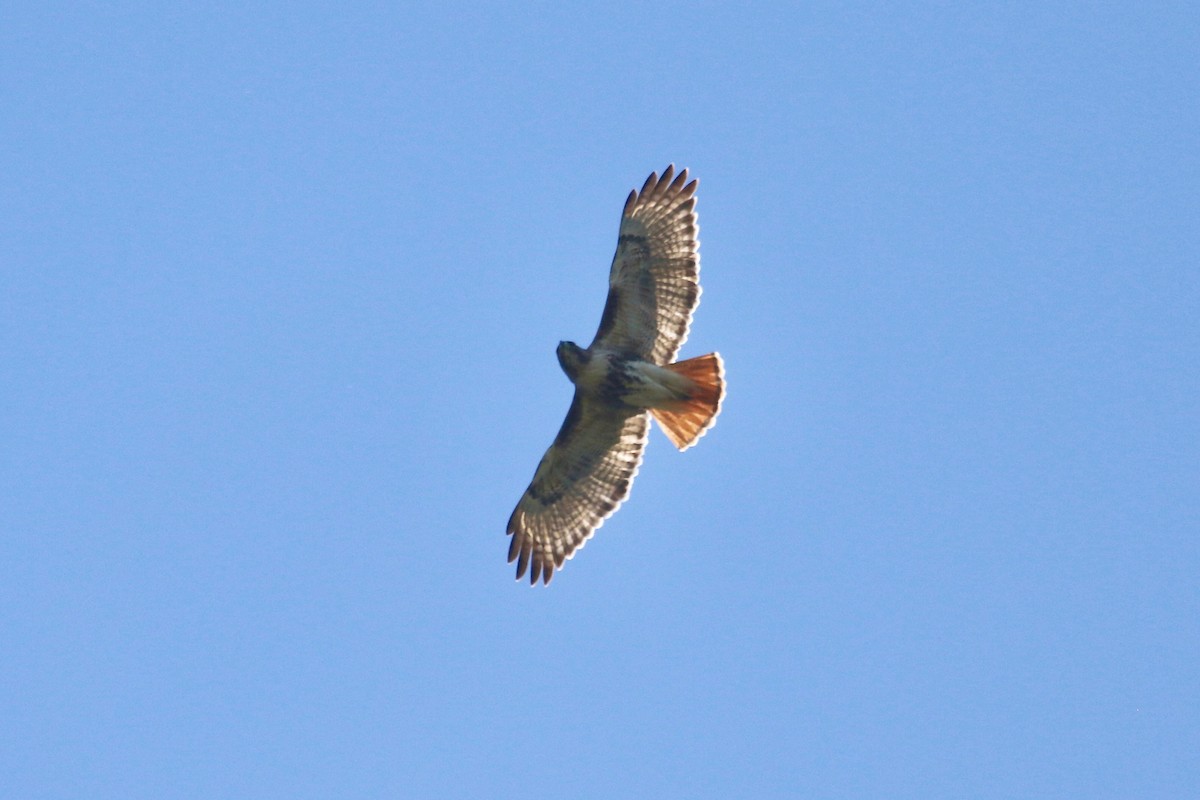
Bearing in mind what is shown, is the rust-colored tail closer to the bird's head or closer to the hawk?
the hawk

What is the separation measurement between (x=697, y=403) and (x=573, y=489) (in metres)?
1.71

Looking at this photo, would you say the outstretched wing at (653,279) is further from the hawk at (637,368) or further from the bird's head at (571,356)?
the bird's head at (571,356)

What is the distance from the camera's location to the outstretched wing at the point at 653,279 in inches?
579

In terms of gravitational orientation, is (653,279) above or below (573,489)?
above

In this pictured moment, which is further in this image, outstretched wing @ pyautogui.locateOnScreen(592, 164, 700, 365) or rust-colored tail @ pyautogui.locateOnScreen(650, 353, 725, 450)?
outstretched wing @ pyautogui.locateOnScreen(592, 164, 700, 365)

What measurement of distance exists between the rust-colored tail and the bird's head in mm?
732

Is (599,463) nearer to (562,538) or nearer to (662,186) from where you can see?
(562,538)

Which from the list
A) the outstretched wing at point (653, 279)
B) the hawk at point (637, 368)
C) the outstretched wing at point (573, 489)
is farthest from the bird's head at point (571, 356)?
the outstretched wing at point (573, 489)

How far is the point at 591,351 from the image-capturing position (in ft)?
48.0

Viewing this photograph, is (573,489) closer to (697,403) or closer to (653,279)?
(697,403)

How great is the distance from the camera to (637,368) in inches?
567

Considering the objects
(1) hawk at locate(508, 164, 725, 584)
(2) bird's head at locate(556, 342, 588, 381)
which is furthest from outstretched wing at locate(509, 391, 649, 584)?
(2) bird's head at locate(556, 342, 588, 381)

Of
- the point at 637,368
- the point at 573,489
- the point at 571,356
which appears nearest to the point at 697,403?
the point at 637,368

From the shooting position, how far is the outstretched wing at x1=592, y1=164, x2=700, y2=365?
14.7 metres
